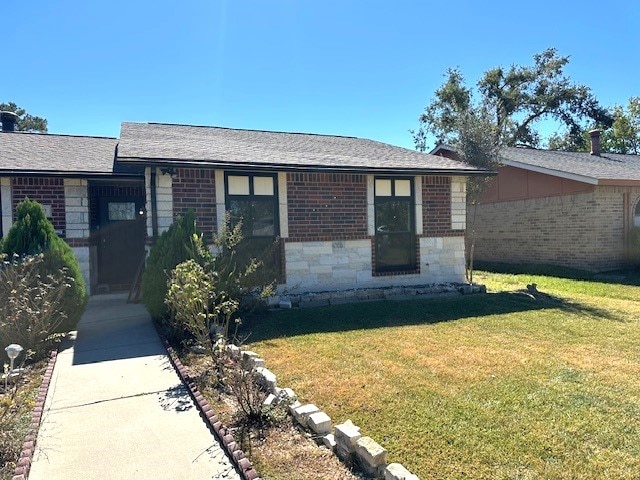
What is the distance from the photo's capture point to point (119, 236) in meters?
10.1

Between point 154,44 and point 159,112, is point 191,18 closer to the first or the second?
point 154,44

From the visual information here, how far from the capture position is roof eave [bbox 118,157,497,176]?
6.85m

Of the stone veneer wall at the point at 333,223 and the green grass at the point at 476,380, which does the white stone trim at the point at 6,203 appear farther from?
the green grass at the point at 476,380

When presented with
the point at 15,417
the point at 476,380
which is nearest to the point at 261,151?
the point at 476,380

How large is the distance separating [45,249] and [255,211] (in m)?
3.60

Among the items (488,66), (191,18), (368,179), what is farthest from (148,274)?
(488,66)

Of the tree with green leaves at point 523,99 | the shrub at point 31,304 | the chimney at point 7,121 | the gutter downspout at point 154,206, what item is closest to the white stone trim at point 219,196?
the gutter downspout at point 154,206

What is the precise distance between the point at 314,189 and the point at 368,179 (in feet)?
3.99

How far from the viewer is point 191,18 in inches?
351

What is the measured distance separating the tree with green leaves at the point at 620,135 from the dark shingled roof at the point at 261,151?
27326 millimetres

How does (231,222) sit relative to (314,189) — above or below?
below

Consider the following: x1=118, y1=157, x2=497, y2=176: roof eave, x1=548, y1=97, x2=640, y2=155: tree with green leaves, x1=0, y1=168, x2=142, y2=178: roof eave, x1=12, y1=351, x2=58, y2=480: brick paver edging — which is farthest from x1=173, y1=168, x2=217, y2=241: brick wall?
x1=548, y1=97, x2=640, y2=155: tree with green leaves

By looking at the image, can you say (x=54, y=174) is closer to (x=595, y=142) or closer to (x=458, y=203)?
(x=458, y=203)

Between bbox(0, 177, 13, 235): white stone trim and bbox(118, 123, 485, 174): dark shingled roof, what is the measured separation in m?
2.12
